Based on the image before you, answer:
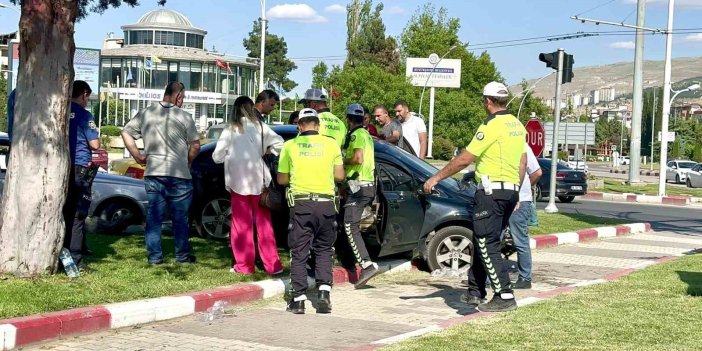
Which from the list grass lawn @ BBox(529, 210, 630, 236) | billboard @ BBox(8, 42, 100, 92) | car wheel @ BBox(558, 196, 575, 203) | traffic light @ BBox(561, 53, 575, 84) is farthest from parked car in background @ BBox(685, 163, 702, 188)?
billboard @ BBox(8, 42, 100, 92)

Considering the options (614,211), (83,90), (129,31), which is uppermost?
(129,31)

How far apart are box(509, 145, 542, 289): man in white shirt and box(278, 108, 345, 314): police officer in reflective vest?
228 centimetres

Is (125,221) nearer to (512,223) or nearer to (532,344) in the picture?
(512,223)

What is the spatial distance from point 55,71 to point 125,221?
460 cm

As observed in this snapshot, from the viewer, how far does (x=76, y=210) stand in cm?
926

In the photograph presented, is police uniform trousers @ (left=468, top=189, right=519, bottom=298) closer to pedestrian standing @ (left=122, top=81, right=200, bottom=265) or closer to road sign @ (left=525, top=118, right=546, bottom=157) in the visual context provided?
pedestrian standing @ (left=122, top=81, right=200, bottom=265)

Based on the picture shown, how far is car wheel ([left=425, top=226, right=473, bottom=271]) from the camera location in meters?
10.9

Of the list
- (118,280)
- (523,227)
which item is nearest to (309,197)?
(118,280)

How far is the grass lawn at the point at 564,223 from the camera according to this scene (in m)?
16.0

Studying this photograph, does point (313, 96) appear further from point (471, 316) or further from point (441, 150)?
point (441, 150)

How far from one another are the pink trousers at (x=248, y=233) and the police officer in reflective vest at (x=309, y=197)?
1.25 metres

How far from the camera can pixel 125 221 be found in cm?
1288

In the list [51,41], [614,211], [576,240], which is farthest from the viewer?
[614,211]

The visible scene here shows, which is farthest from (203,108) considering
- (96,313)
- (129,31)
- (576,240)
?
(96,313)
